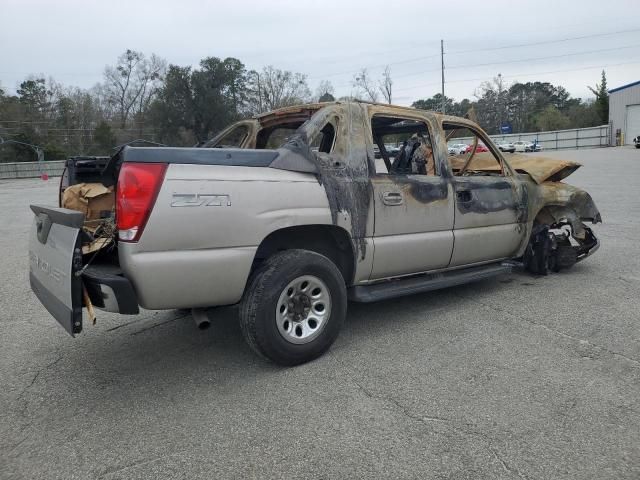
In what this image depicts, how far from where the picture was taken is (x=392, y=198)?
14.1ft

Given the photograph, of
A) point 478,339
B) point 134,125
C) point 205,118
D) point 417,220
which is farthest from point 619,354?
point 134,125

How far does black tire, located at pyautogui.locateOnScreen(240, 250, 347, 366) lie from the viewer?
3.50 m

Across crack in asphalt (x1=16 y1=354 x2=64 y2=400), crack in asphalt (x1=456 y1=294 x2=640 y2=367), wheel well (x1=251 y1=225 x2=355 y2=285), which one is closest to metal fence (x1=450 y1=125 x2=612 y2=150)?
crack in asphalt (x1=456 y1=294 x2=640 y2=367)

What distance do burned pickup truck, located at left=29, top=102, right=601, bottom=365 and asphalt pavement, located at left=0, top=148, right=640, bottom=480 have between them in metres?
0.39

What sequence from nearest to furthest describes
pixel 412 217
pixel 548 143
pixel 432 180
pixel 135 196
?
pixel 135 196 < pixel 412 217 < pixel 432 180 < pixel 548 143

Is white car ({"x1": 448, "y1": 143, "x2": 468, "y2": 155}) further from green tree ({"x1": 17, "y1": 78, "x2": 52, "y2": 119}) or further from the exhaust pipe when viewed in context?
green tree ({"x1": 17, "y1": 78, "x2": 52, "y2": 119})

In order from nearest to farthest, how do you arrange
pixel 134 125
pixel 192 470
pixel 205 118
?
pixel 192 470 < pixel 205 118 < pixel 134 125

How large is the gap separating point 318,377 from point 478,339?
1444 mm

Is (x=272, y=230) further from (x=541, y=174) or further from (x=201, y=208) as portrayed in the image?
(x=541, y=174)

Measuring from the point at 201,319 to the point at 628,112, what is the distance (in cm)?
6097

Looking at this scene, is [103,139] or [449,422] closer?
[449,422]

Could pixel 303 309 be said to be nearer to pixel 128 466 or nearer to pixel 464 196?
pixel 128 466

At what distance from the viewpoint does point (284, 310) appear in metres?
3.67

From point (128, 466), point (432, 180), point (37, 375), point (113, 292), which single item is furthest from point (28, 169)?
point (128, 466)
